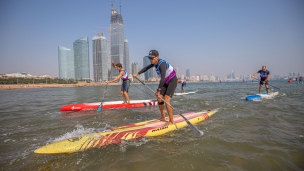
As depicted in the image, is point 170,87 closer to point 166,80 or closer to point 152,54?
point 166,80

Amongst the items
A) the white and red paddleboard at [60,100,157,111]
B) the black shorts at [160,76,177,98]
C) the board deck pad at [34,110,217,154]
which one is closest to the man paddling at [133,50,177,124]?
the black shorts at [160,76,177,98]

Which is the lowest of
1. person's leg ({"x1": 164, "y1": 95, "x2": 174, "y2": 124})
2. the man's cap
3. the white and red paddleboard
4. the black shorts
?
the white and red paddleboard

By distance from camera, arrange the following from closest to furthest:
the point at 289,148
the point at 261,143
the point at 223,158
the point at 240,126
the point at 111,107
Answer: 1. the point at 223,158
2. the point at 289,148
3. the point at 261,143
4. the point at 240,126
5. the point at 111,107

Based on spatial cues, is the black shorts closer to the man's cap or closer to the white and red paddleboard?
the man's cap

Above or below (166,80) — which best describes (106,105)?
below

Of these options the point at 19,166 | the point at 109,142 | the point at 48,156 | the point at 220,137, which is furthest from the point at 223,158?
the point at 19,166

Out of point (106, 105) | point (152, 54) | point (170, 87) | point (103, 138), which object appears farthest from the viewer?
point (106, 105)

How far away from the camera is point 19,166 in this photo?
11.2ft

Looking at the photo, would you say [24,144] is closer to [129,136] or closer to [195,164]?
[129,136]

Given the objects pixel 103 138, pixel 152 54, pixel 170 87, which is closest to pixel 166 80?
pixel 170 87

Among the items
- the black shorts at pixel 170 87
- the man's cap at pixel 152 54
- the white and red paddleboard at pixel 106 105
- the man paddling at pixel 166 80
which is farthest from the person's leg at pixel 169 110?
the white and red paddleboard at pixel 106 105

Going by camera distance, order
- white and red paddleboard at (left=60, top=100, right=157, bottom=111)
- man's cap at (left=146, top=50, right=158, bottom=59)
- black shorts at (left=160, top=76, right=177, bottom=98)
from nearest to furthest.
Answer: man's cap at (left=146, top=50, right=158, bottom=59), black shorts at (left=160, top=76, right=177, bottom=98), white and red paddleboard at (left=60, top=100, right=157, bottom=111)

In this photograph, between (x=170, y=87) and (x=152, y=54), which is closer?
(x=152, y=54)

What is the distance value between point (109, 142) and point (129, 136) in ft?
2.06
